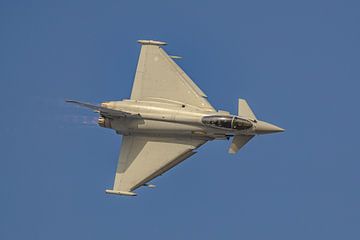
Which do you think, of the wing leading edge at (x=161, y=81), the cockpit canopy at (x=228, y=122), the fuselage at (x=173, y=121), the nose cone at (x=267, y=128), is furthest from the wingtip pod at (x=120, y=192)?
the nose cone at (x=267, y=128)

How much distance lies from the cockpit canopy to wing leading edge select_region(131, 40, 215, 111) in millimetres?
1500

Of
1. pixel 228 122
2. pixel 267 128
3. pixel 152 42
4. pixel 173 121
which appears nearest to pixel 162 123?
pixel 173 121

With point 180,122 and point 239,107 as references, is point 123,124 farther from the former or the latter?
point 239,107

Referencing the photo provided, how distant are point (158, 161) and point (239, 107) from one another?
5895mm

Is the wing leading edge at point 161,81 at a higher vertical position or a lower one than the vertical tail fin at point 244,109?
higher

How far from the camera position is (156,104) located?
2238 inches

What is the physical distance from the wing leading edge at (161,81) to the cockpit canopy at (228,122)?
4.92 feet

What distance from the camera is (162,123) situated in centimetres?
5609

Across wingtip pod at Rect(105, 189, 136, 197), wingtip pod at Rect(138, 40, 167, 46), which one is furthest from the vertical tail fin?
wingtip pod at Rect(105, 189, 136, 197)

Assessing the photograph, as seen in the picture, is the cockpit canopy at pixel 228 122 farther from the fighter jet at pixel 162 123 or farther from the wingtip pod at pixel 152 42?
the wingtip pod at pixel 152 42

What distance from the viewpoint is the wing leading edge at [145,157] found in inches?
2234

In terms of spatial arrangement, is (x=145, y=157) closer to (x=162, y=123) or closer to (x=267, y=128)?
(x=162, y=123)

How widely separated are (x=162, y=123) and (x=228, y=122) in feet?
13.0

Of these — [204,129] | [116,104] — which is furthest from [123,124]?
[204,129]
